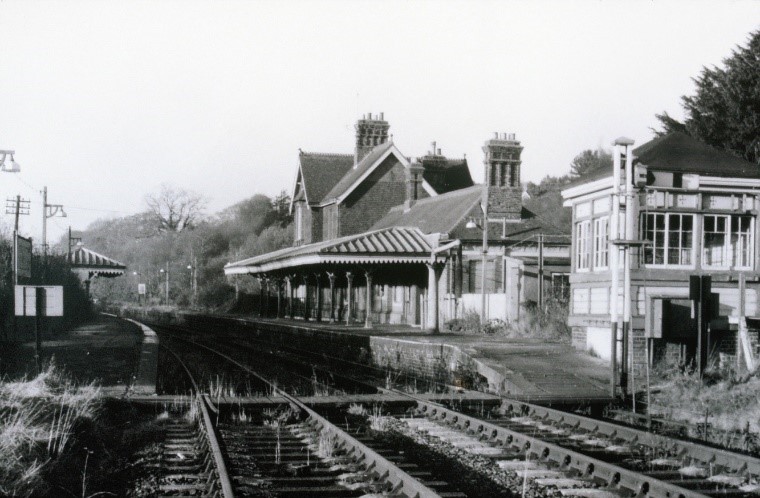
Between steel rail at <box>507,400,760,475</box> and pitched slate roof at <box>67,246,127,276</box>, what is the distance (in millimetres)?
41107

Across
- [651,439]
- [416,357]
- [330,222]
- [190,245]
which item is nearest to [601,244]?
[416,357]

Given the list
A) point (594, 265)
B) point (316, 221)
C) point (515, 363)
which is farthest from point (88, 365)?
point (316, 221)

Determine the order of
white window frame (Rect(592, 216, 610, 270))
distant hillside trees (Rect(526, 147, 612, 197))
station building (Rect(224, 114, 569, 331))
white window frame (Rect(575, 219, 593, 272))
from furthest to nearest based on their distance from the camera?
distant hillside trees (Rect(526, 147, 612, 197))
station building (Rect(224, 114, 569, 331))
white window frame (Rect(575, 219, 593, 272))
white window frame (Rect(592, 216, 610, 270))

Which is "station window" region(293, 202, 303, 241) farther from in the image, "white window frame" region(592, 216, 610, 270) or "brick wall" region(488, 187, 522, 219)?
"white window frame" region(592, 216, 610, 270)

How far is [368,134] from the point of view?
146 ft

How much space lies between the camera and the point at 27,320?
25.8m

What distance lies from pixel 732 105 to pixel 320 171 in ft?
70.0

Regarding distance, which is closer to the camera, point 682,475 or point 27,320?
point 682,475

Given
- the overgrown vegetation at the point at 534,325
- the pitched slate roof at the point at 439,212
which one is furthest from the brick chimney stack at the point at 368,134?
the overgrown vegetation at the point at 534,325

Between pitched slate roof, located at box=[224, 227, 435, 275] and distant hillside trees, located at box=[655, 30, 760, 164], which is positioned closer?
pitched slate roof, located at box=[224, 227, 435, 275]

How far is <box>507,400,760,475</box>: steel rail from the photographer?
286 inches

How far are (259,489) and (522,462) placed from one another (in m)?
2.39

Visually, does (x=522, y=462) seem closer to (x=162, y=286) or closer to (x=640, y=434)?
(x=640, y=434)

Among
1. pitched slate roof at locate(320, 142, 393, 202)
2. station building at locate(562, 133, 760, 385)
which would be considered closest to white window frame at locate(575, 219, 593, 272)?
station building at locate(562, 133, 760, 385)
